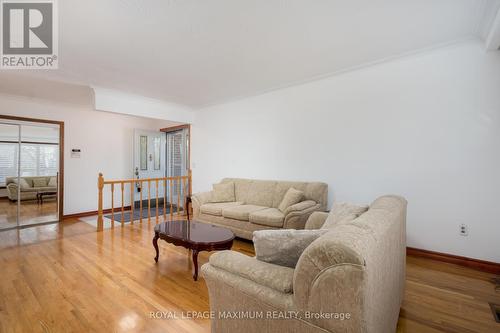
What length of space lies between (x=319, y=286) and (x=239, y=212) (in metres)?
2.83

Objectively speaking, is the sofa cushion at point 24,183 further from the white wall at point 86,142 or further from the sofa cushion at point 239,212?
the sofa cushion at point 239,212

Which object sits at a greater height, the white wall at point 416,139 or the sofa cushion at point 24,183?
the white wall at point 416,139

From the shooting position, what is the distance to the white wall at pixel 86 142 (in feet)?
16.1

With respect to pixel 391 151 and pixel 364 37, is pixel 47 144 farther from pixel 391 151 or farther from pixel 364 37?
pixel 391 151

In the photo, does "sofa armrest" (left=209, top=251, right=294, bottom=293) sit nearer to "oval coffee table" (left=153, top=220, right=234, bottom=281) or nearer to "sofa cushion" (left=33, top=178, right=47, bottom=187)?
"oval coffee table" (left=153, top=220, right=234, bottom=281)

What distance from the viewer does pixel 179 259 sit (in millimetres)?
3086

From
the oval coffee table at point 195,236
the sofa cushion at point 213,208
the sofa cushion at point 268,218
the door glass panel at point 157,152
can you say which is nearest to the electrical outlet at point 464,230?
the sofa cushion at point 268,218

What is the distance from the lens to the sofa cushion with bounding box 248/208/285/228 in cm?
334

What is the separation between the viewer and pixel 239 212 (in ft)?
12.2

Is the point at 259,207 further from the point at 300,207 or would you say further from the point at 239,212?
the point at 300,207

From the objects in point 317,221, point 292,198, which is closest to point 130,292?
point 317,221

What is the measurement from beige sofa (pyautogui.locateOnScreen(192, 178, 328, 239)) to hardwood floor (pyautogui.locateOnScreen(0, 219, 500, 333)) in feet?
1.42

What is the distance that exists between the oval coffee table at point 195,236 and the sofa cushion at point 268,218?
682 mm

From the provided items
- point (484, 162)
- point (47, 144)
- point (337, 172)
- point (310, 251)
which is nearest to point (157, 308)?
point (310, 251)
